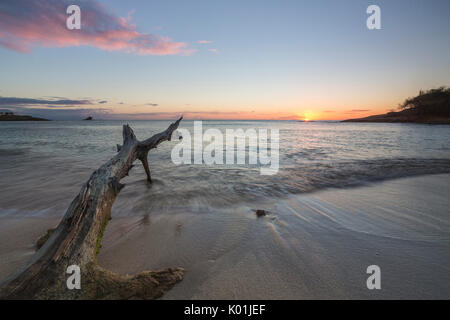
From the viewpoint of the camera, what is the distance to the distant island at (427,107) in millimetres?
50625

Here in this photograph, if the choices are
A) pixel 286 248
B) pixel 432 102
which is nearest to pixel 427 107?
pixel 432 102

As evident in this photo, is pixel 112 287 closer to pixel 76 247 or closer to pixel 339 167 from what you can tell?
pixel 76 247

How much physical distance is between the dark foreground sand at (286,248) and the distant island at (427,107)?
62.9 m

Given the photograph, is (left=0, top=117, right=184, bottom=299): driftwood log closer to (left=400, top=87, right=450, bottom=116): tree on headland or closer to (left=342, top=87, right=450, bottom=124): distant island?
(left=342, top=87, right=450, bottom=124): distant island

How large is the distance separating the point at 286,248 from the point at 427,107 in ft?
244

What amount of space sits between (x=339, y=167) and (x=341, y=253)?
6.62 m

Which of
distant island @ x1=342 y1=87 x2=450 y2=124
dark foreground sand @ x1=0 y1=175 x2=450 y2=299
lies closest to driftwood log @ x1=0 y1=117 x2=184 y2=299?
dark foreground sand @ x1=0 y1=175 x2=450 y2=299

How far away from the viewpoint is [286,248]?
2.86 meters

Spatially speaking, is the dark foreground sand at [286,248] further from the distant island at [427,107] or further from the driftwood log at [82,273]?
the distant island at [427,107]

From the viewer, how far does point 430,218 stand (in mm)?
3723

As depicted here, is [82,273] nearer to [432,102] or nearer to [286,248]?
[286,248]

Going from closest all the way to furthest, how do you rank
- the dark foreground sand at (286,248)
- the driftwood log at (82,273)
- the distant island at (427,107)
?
1. the driftwood log at (82,273)
2. the dark foreground sand at (286,248)
3. the distant island at (427,107)

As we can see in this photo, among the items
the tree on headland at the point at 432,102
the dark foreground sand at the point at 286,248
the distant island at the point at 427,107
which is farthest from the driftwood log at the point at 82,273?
the tree on headland at the point at 432,102
